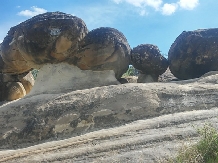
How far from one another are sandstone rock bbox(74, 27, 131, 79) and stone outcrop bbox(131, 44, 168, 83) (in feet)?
1.38

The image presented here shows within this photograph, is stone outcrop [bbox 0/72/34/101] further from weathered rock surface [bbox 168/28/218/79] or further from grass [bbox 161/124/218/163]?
grass [bbox 161/124/218/163]

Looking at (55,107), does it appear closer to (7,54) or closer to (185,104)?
(185,104)

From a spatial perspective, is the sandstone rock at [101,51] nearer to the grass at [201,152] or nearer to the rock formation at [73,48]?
the rock formation at [73,48]

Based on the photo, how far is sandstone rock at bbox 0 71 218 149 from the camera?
475cm

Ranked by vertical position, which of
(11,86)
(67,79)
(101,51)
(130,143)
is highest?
(101,51)

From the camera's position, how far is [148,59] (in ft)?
22.9

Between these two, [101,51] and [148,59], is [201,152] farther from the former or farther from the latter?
[148,59]

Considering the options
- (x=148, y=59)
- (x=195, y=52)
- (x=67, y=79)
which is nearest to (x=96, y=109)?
(x=67, y=79)

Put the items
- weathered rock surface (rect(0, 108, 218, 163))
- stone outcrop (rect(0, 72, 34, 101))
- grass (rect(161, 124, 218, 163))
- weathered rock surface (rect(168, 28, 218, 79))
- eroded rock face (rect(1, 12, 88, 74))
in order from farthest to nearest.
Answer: stone outcrop (rect(0, 72, 34, 101)) → weathered rock surface (rect(168, 28, 218, 79)) → eroded rock face (rect(1, 12, 88, 74)) → weathered rock surface (rect(0, 108, 218, 163)) → grass (rect(161, 124, 218, 163))

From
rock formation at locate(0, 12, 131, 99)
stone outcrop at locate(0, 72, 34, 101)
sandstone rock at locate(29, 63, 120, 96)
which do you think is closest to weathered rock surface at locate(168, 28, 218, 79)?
rock formation at locate(0, 12, 131, 99)

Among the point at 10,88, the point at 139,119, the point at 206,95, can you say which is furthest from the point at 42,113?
the point at 10,88

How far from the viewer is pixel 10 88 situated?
830 centimetres

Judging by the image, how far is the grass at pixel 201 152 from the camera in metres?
3.13

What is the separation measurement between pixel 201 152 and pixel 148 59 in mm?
3911
